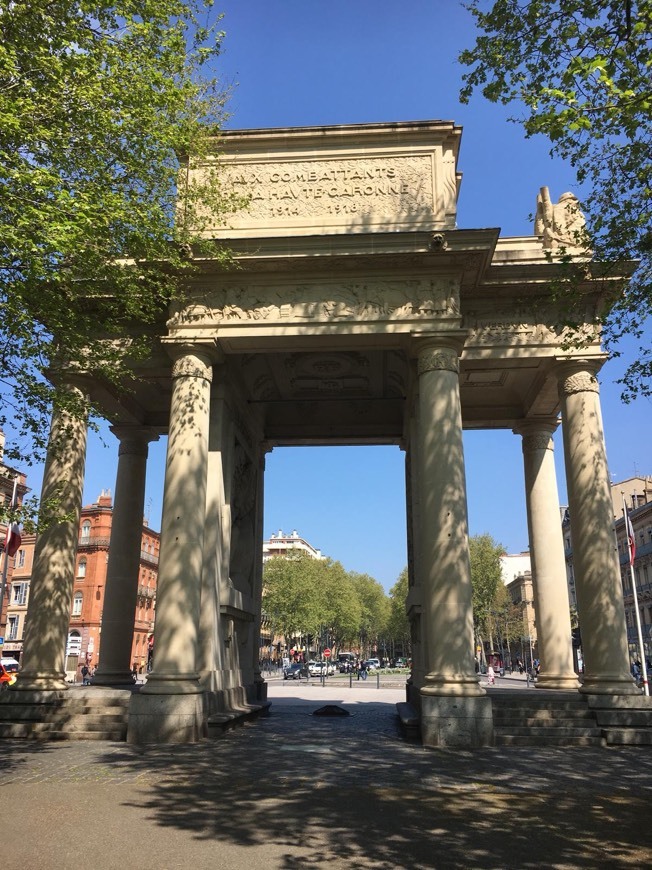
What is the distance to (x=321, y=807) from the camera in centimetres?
796

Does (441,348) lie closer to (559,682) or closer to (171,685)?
(171,685)

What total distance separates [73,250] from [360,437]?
14205mm

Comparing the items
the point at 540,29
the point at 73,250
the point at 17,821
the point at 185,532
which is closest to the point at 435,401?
the point at 185,532

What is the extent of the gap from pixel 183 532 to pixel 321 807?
7.48m

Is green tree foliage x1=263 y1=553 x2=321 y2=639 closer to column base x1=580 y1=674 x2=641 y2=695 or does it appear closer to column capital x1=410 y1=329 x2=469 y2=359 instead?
column base x1=580 y1=674 x2=641 y2=695

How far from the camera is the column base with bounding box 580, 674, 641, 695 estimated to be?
14102 millimetres

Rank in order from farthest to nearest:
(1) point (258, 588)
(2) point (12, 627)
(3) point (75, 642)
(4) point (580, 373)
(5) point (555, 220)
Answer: (2) point (12, 627)
(3) point (75, 642)
(1) point (258, 588)
(5) point (555, 220)
(4) point (580, 373)

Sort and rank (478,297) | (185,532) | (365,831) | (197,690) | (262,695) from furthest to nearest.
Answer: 1. (262,695)
2. (478,297)
3. (185,532)
4. (197,690)
5. (365,831)

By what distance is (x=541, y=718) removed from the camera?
1396 cm

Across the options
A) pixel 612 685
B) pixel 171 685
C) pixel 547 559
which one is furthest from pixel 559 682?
pixel 171 685

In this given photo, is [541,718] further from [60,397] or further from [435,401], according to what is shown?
[60,397]

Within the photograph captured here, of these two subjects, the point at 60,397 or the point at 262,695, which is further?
the point at 262,695

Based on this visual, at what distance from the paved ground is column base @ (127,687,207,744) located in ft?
1.42

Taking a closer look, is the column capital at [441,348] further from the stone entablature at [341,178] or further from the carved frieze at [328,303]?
the stone entablature at [341,178]
